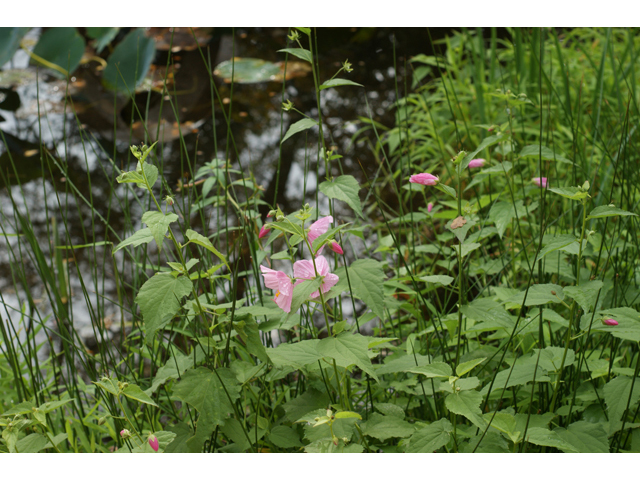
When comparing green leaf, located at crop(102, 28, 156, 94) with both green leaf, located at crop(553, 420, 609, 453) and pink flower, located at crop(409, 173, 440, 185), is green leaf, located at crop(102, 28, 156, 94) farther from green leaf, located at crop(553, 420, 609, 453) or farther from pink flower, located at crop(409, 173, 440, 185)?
green leaf, located at crop(553, 420, 609, 453)

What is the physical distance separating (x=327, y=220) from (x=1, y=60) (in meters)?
3.21

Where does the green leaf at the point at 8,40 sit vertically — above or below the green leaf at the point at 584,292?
above

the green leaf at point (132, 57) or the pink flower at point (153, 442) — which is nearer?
the pink flower at point (153, 442)

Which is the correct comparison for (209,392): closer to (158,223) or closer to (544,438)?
(158,223)

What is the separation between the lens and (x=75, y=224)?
2.11 metres

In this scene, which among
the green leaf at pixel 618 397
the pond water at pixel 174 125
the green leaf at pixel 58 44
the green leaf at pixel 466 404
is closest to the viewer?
the green leaf at pixel 466 404

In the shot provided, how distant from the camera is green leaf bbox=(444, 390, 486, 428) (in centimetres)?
58

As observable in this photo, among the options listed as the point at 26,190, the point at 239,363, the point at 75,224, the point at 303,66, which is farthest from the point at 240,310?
the point at 303,66

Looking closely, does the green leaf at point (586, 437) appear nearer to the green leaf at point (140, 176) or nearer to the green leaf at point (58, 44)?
the green leaf at point (140, 176)

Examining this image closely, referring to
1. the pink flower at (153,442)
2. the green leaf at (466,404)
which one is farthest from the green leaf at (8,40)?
the green leaf at (466,404)

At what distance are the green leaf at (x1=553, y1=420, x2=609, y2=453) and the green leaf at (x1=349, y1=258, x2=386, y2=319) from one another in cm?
33

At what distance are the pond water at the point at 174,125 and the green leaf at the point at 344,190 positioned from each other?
43.9 inches

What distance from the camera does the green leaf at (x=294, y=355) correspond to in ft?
2.27

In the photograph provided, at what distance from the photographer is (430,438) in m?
0.65
